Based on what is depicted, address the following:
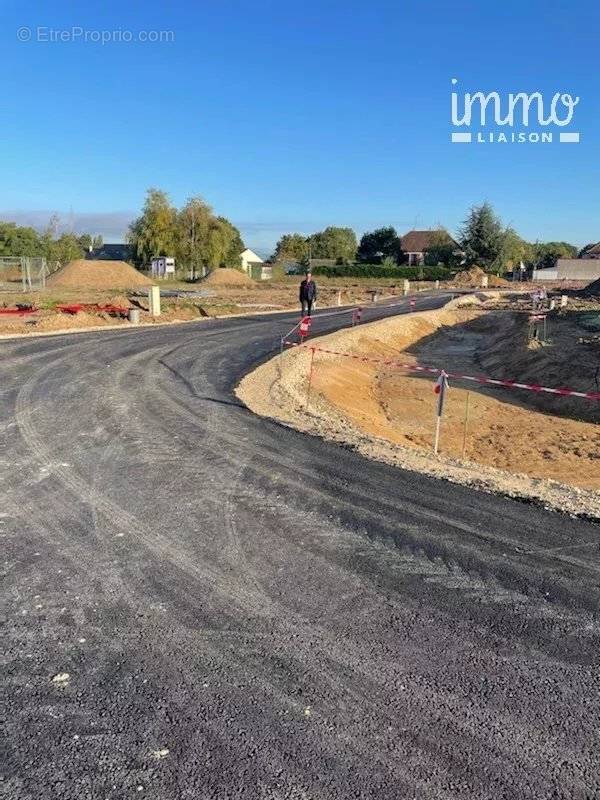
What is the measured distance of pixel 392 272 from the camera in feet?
295

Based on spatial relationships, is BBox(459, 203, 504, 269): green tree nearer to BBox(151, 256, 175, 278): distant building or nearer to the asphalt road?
BBox(151, 256, 175, 278): distant building

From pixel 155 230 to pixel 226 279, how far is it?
12.3 m

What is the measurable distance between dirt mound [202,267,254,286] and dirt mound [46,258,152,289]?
8392mm

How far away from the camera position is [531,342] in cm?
2428

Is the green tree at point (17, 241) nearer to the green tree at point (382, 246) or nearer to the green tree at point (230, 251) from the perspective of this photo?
the green tree at point (230, 251)

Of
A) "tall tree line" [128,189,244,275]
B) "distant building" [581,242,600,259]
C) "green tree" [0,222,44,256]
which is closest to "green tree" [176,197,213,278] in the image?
"tall tree line" [128,189,244,275]

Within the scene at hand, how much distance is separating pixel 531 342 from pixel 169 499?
20.7 m

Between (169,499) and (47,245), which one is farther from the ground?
(47,245)

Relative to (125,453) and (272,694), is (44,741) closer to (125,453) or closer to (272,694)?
(272,694)

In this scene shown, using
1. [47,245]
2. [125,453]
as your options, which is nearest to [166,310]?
[125,453]

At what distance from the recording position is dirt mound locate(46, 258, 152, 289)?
182 feet

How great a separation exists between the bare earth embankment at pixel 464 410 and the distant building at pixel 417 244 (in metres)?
79.4

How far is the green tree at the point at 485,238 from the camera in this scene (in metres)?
90.9

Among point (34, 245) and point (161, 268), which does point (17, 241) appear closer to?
point (34, 245)
